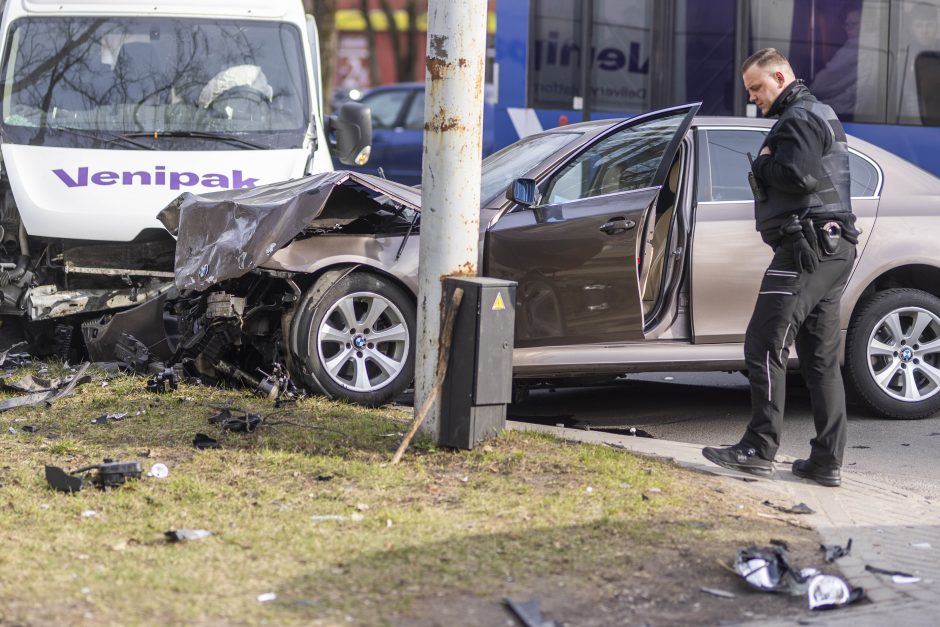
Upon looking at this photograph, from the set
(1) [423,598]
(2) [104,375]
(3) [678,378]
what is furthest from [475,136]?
(3) [678,378]

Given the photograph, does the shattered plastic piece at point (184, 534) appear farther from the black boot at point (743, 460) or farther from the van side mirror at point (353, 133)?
the van side mirror at point (353, 133)

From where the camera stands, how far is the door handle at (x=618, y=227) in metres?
7.09

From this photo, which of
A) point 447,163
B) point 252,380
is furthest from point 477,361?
point 252,380

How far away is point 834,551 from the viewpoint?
4859mm

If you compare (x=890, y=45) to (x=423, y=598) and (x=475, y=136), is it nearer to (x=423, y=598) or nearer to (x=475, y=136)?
(x=475, y=136)

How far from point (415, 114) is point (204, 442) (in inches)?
577

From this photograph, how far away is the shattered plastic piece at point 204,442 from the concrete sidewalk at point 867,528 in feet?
5.42

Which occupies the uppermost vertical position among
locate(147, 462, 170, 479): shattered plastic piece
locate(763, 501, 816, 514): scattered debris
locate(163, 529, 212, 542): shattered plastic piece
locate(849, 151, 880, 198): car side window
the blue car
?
the blue car

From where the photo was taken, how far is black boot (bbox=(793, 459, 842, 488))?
602 centimetres

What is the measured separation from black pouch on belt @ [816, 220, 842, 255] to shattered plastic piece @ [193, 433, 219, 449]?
9.74 ft

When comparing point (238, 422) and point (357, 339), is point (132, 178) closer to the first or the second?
point (357, 339)

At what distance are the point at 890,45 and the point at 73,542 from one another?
37.3 ft

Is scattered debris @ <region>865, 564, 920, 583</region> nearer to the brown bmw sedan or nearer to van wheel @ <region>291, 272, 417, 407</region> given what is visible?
the brown bmw sedan

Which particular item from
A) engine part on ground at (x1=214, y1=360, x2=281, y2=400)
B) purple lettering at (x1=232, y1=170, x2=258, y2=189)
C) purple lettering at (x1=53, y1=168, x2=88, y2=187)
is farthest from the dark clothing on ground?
purple lettering at (x1=53, y1=168, x2=88, y2=187)
